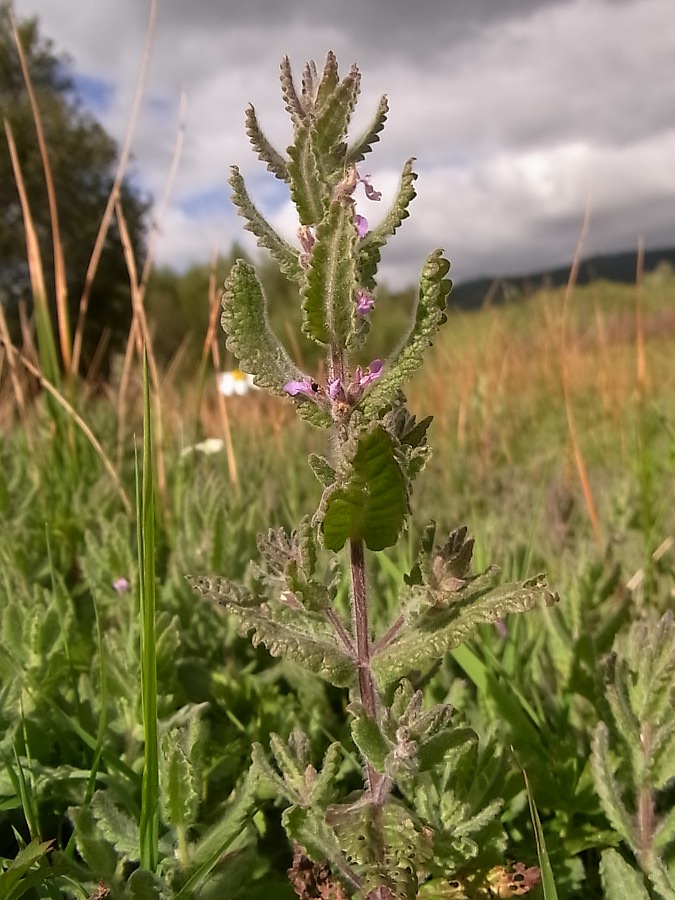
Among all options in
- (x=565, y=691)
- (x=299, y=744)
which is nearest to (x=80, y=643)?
(x=299, y=744)

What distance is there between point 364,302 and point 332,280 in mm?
42

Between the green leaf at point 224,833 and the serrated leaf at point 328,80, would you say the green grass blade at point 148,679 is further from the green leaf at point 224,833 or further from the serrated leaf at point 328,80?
the serrated leaf at point 328,80

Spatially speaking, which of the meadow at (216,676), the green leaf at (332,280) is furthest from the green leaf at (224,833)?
the green leaf at (332,280)

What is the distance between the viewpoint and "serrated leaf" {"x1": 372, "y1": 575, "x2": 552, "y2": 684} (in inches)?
22.0

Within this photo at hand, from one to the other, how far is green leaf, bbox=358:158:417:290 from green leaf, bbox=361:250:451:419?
0.14 feet

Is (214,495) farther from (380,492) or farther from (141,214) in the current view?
(141,214)

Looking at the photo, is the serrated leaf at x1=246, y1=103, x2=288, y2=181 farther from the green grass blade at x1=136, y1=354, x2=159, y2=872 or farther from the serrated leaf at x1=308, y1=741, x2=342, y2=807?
the serrated leaf at x1=308, y1=741, x2=342, y2=807

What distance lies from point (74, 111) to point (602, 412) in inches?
462

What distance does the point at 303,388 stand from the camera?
60cm

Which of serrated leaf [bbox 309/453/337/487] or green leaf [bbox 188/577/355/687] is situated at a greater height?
serrated leaf [bbox 309/453/337/487]

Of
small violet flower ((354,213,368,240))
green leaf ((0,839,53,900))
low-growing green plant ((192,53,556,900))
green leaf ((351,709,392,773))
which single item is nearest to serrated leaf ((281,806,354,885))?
low-growing green plant ((192,53,556,900))

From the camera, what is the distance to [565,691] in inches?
40.0

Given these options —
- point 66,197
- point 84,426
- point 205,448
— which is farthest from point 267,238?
point 66,197

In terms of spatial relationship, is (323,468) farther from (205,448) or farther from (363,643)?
(205,448)
